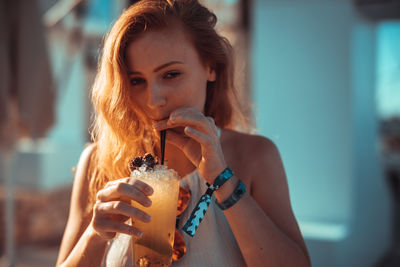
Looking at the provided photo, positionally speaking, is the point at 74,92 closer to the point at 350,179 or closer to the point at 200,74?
the point at 350,179

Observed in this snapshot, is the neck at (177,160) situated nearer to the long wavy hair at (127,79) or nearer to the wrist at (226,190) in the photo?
the long wavy hair at (127,79)

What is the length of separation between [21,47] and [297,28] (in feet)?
7.48

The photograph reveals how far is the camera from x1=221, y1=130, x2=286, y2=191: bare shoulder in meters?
1.65

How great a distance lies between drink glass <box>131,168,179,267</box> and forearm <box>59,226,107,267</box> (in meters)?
0.19

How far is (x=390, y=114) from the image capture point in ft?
37.9

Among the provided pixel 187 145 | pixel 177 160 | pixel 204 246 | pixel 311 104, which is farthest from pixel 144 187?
pixel 311 104

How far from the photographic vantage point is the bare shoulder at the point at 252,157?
165 cm

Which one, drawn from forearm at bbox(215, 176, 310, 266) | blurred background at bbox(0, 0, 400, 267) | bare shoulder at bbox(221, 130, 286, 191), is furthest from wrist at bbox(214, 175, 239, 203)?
blurred background at bbox(0, 0, 400, 267)

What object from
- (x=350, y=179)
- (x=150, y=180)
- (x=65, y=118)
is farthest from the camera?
(x=65, y=118)

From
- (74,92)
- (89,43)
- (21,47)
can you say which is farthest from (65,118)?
(21,47)

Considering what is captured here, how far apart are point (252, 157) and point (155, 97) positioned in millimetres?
495

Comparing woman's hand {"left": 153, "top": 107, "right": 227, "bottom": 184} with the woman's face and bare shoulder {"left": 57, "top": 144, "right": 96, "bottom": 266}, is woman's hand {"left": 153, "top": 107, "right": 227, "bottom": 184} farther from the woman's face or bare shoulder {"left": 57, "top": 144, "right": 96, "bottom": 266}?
bare shoulder {"left": 57, "top": 144, "right": 96, "bottom": 266}

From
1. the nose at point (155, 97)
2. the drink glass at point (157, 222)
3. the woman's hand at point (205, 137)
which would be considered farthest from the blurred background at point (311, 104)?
the drink glass at point (157, 222)

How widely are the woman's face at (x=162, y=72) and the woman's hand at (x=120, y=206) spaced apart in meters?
0.42
